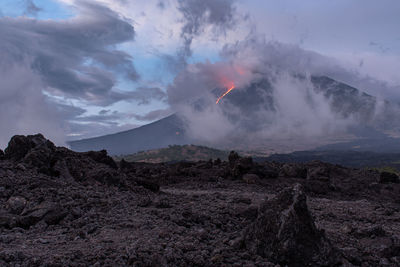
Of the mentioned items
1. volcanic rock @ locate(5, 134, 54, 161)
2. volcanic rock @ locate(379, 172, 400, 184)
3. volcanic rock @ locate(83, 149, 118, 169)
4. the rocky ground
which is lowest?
volcanic rock @ locate(379, 172, 400, 184)

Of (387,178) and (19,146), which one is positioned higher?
(19,146)

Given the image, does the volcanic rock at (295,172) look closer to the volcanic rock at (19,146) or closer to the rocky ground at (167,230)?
the rocky ground at (167,230)

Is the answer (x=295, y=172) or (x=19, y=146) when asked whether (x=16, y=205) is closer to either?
(x=19, y=146)

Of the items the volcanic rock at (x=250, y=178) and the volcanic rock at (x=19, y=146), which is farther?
the volcanic rock at (x=250, y=178)

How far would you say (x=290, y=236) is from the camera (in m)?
5.53

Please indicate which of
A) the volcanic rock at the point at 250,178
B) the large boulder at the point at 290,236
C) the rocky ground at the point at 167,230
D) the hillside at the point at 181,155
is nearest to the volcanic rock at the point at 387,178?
the volcanic rock at the point at 250,178

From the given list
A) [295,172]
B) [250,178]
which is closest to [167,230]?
[250,178]

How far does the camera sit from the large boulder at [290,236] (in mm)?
5406

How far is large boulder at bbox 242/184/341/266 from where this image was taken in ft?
17.7

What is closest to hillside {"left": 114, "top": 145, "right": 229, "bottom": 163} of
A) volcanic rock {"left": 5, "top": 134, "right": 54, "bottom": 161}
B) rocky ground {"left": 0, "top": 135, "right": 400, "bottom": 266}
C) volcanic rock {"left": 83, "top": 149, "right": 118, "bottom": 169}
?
volcanic rock {"left": 83, "top": 149, "right": 118, "bottom": 169}

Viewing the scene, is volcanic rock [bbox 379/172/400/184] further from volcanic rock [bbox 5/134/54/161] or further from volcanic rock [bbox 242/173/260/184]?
volcanic rock [bbox 5/134/54/161]

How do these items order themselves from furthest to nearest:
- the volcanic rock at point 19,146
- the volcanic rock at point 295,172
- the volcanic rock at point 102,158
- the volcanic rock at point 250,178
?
the volcanic rock at point 295,172
the volcanic rock at point 102,158
the volcanic rock at point 250,178
the volcanic rock at point 19,146

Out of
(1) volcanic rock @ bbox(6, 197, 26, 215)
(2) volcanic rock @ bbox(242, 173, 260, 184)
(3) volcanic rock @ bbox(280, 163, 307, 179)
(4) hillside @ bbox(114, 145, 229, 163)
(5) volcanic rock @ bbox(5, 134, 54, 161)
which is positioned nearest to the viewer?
(1) volcanic rock @ bbox(6, 197, 26, 215)

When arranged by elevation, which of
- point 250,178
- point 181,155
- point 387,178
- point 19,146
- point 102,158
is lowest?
point 387,178
